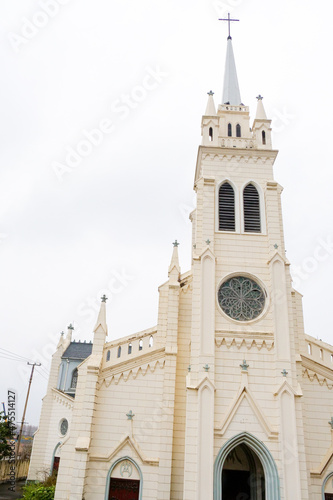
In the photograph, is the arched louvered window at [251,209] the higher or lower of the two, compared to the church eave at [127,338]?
higher

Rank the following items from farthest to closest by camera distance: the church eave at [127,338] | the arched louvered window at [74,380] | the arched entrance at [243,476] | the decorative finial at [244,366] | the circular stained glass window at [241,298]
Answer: the arched louvered window at [74,380] < the church eave at [127,338] < the circular stained glass window at [241,298] < the arched entrance at [243,476] < the decorative finial at [244,366]

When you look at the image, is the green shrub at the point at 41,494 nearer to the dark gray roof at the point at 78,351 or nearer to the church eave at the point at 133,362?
the church eave at the point at 133,362

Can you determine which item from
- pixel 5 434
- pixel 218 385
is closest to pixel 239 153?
pixel 218 385

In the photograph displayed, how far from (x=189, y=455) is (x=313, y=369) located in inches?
273

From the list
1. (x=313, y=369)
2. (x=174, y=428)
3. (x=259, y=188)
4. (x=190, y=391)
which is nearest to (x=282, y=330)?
(x=313, y=369)

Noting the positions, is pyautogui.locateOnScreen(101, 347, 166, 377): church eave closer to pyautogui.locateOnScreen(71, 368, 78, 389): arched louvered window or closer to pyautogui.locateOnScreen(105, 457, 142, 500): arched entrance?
pyautogui.locateOnScreen(105, 457, 142, 500): arched entrance

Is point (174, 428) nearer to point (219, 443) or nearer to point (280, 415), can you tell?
point (219, 443)

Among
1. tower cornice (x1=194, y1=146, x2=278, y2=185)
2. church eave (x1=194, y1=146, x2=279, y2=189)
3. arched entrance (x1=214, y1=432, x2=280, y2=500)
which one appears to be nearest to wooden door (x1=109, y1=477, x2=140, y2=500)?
arched entrance (x1=214, y1=432, x2=280, y2=500)

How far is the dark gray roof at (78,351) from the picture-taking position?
118ft

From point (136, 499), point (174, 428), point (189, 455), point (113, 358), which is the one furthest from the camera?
point (113, 358)

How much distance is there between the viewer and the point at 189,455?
49.0 feet

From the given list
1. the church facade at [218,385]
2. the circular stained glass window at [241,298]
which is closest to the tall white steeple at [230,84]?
the church facade at [218,385]

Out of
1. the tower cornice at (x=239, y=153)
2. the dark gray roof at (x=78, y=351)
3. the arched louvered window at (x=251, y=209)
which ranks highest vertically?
the tower cornice at (x=239, y=153)

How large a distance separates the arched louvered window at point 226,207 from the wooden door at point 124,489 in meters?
12.0
